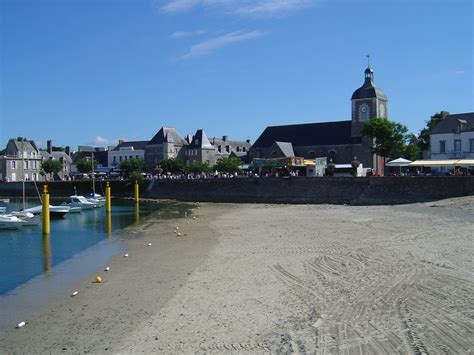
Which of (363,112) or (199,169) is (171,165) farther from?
(363,112)

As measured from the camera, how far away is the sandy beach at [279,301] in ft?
31.5

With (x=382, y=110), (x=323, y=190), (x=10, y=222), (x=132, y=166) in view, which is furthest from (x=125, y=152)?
(x=10, y=222)

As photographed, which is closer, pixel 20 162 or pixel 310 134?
pixel 310 134

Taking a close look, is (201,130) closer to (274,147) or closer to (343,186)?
(274,147)

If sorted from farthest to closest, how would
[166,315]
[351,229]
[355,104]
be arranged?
[355,104] < [351,229] < [166,315]

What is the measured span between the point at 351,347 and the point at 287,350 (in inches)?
43.3

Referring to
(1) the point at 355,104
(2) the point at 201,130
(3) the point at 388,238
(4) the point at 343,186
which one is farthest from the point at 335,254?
(2) the point at 201,130

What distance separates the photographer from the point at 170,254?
850 inches

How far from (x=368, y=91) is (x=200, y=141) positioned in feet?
122

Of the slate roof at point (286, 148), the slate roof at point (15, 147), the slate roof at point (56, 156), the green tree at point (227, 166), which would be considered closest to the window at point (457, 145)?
the slate roof at point (286, 148)

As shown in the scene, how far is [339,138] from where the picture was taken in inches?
3433

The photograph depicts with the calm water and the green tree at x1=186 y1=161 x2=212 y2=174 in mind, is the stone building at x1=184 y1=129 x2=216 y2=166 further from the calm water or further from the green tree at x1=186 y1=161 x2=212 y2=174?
the calm water

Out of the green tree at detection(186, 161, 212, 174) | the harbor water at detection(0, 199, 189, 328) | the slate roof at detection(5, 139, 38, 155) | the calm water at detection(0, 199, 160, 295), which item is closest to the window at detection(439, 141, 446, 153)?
the calm water at detection(0, 199, 160, 295)

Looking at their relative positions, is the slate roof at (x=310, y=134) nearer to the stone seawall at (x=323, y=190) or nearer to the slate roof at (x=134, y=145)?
the stone seawall at (x=323, y=190)
